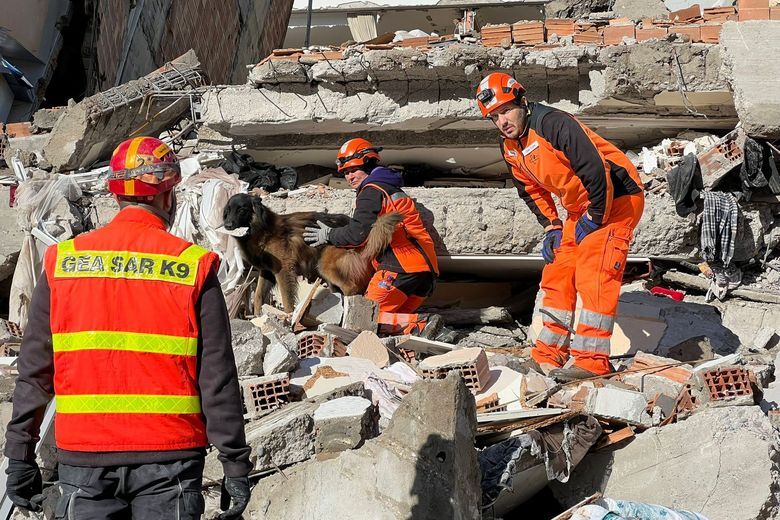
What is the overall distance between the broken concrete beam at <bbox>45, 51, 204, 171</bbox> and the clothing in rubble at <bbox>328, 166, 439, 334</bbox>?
2611mm

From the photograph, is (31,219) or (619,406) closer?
(619,406)

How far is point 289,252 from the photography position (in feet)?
25.3

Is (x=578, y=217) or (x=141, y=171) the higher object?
(x=141, y=171)

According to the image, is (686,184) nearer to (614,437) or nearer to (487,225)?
(487,225)

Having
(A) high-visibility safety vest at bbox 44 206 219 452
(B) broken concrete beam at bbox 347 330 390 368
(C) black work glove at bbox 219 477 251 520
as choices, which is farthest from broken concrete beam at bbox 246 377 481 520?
(B) broken concrete beam at bbox 347 330 390 368

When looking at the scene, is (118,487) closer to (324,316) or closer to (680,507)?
(680,507)

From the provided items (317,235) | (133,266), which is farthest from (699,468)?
(317,235)

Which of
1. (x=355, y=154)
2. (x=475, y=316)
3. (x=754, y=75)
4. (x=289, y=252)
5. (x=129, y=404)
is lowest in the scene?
(x=475, y=316)

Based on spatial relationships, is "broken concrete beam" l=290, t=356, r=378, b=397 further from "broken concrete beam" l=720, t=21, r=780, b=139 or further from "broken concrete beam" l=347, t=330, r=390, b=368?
"broken concrete beam" l=720, t=21, r=780, b=139

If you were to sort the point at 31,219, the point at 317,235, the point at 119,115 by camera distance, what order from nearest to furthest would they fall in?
the point at 317,235
the point at 31,219
the point at 119,115

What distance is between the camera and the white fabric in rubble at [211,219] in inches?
315

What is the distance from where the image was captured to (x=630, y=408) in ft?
16.3

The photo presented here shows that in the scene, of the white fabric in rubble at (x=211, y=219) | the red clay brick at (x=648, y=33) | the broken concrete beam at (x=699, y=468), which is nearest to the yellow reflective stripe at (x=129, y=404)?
the broken concrete beam at (x=699, y=468)

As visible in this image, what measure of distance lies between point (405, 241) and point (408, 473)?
3657 millimetres
